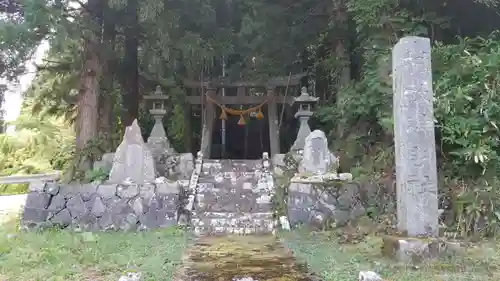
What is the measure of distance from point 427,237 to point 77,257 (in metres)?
4.40

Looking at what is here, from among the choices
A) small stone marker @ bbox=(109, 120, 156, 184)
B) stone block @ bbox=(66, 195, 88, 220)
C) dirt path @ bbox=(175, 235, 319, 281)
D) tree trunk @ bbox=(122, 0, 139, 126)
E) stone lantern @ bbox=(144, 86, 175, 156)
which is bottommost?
dirt path @ bbox=(175, 235, 319, 281)

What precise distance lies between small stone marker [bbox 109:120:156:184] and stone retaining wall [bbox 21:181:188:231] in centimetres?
24

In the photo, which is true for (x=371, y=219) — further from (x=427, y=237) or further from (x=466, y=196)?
(x=427, y=237)

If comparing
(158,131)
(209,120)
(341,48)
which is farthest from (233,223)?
(209,120)

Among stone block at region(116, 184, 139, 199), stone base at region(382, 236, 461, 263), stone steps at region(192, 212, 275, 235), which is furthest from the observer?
stone block at region(116, 184, 139, 199)

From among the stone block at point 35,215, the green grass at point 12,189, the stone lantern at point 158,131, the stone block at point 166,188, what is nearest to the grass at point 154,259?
the stone block at point 35,215

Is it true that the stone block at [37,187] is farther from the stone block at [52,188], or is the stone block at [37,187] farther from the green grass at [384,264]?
the green grass at [384,264]

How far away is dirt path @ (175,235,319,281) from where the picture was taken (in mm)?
4840

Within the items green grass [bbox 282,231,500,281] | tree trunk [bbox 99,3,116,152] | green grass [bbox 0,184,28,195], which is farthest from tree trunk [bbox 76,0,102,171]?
green grass [bbox 0,184,28,195]

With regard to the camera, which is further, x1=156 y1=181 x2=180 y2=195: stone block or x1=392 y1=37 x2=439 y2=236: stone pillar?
x1=156 y1=181 x2=180 y2=195: stone block

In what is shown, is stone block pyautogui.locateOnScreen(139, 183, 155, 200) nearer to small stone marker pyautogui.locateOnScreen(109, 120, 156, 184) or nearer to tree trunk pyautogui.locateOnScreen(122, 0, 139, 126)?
small stone marker pyautogui.locateOnScreen(109, 120, 156, 184)

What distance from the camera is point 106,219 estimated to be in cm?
841

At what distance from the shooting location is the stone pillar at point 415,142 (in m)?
5.64

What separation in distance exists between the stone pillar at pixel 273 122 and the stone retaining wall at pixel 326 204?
572 cm
